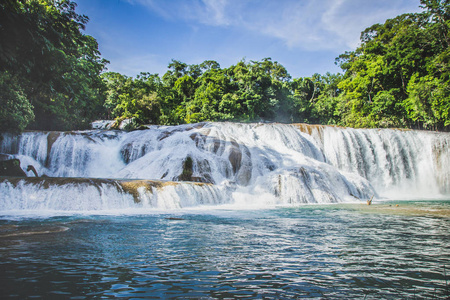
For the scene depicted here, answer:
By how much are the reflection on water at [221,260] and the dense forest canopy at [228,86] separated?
12.8 feet

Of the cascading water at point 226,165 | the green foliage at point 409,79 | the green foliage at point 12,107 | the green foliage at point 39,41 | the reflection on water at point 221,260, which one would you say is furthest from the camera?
the green foliage at point 409,79

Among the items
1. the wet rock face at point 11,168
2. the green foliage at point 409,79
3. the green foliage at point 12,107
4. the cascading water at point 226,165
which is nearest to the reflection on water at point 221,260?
the cascading water at point 226,165

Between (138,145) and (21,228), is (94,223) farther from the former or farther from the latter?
(138,145)

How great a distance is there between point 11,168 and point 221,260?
14.2 metres

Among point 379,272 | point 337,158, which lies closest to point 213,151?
point 337,158

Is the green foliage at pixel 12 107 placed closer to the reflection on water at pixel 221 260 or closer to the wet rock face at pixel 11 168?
the wet rock face at pixel 11 168

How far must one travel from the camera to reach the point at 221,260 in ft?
13.7

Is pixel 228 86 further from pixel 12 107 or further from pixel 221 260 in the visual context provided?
pixel 221 260

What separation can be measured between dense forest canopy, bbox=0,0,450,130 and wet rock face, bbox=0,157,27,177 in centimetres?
270

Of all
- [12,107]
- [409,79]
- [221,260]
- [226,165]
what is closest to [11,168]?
[12,107]

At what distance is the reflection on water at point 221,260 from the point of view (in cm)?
301

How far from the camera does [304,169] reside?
50.5ft

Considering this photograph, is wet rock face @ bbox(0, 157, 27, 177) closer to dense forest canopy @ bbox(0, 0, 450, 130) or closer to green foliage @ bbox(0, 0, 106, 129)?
dense forest canopy @ bbox(0, 0, 450, 130)

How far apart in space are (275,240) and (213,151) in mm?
12263
